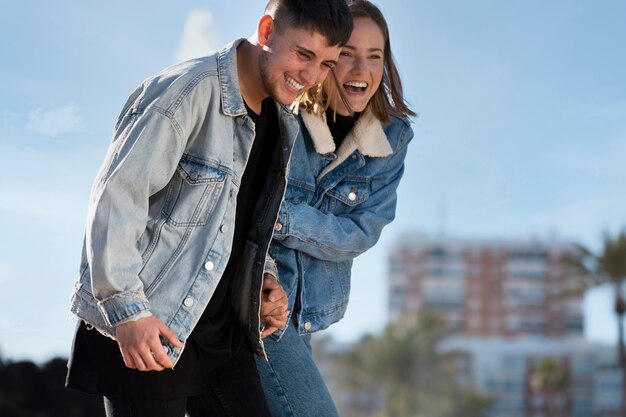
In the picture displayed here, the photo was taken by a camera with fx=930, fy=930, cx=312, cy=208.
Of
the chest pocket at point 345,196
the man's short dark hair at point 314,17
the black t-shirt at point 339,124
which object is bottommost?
the chest pocket at point 345,196

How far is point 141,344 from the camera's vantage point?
92.2 inches

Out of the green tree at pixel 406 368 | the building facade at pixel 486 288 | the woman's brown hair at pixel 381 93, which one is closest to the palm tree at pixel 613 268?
the green tree at pixel 406 368

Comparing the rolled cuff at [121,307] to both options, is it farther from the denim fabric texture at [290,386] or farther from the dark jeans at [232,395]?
the denim fabric texture at [290,386]

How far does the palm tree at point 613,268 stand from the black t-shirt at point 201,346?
40.4 meters

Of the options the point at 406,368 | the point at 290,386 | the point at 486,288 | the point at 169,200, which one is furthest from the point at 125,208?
the point at 486,288

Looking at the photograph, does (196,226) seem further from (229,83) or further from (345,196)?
(345,196)

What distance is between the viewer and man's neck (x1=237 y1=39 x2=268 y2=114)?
107 inches

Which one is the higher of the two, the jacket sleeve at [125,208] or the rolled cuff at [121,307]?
the jacket sleeve at [125,208]

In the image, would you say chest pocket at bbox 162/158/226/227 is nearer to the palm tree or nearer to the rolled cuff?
the rolled cuff

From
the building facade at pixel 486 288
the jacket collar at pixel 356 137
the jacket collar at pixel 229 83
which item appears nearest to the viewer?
the jacket collar at pixel 229 83

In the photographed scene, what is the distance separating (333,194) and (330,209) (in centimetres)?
5

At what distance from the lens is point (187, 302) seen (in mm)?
2498

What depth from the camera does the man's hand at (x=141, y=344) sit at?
2.34m

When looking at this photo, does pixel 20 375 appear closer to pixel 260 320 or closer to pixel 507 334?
pixel 260 320
